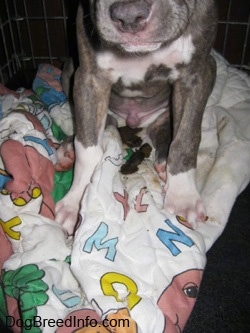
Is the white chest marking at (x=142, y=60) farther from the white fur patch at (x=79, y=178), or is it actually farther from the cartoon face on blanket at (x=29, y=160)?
the cartoon face on blanket at (x=29, y=160)

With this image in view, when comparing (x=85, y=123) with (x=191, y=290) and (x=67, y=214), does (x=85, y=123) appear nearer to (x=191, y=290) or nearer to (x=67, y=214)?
(x=67, y=214)

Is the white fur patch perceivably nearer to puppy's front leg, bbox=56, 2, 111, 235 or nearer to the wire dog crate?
puppy's front leg, bbox=56, 2, 111, 235

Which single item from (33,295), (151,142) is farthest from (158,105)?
(33,295)

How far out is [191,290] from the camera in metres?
1.46

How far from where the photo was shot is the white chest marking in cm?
169

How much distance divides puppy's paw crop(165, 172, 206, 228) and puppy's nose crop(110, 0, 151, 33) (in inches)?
29.5

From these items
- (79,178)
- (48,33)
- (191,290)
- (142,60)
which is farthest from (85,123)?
(48,33)

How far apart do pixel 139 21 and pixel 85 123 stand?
649 mm

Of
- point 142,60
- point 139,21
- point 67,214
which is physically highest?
point 139,21

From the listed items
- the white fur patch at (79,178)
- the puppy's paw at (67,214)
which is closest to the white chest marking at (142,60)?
the white fur patch at (79,178)

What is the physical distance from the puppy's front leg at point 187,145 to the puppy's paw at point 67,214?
15.9 inches

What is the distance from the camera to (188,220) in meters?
1.75

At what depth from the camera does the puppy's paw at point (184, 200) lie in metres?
1.77

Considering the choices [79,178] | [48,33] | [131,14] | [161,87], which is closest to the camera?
[131,14]
